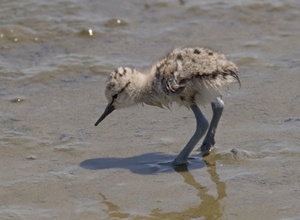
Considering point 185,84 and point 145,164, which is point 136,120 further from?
point 185,84

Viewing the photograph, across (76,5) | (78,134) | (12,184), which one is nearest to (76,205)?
(12,184)

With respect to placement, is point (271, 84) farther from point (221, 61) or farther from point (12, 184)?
point (12, 184)

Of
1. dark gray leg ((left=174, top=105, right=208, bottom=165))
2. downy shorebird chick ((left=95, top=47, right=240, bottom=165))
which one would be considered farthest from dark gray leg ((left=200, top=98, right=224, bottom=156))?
dark gray leg ((left=174, top=105, right=208, bottom=165))

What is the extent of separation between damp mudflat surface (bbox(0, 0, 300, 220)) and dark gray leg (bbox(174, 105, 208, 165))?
0.08 m

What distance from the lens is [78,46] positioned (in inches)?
341

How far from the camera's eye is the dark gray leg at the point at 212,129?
6.51 metres

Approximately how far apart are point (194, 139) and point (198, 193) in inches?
23.3

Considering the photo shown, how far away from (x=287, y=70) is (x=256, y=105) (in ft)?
2.55

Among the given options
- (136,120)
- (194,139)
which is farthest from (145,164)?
(136,120)

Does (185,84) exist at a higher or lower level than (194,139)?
higher

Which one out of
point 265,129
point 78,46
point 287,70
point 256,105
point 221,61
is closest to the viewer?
point 221,61

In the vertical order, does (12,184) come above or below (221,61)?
below

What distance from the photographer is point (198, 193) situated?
5.89 m

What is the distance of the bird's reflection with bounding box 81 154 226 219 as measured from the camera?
5.59 meters
